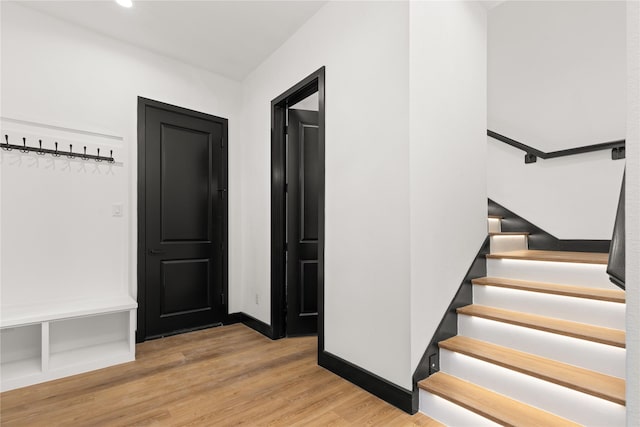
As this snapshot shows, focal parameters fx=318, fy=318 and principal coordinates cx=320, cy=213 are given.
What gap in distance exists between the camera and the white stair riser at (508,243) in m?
2.83

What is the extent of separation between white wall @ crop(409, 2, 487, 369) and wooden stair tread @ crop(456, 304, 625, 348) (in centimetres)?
25

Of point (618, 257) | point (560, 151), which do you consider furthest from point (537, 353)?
point (560, 151)

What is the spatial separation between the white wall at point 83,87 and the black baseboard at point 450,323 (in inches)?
112

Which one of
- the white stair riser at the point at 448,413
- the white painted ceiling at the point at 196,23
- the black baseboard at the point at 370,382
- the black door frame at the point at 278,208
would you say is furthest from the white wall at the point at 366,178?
the black door frame at the point at 278,208

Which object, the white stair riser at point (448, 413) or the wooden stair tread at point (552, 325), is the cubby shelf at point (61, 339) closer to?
the white stair riser at point (448, 413)

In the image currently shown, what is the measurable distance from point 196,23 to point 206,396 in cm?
318

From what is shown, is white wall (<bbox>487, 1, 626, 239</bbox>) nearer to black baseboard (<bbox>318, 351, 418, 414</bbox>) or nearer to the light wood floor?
black baseboard (<bbox>318, 351, 418, 414</bbox>)

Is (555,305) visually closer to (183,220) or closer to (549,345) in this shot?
(549,345)

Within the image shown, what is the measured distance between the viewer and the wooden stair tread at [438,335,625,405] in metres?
1.56

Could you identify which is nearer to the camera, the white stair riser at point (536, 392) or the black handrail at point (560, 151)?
the white stair riser at point (536, 392)

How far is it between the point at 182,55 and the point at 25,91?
1458 millimetres

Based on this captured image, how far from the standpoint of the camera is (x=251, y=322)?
12.3 feet

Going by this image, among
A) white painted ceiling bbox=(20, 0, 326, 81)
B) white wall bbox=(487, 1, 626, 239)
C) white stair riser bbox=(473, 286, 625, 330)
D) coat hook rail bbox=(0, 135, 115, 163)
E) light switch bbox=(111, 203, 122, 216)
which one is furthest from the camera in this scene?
light switch bbox=(111, 203, 122, 216)

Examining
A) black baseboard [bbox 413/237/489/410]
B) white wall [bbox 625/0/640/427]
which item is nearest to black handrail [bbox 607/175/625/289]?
white wall [bbox 625/0/640/427]
